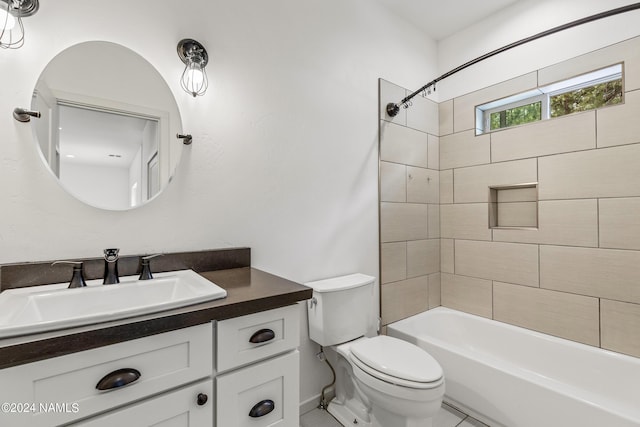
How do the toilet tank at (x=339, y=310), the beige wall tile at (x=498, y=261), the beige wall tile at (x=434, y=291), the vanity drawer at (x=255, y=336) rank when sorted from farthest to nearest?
the beige wall tile at (x=434, y=291) < the beige wall tile at (x=498, y=261) < the toilet tank at (x=339, y=310) < the vanity drawer at (x=255, y=336)

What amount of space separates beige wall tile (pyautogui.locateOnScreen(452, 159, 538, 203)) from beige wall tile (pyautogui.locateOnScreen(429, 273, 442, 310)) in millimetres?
700

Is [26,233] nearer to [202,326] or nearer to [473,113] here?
[202,326]

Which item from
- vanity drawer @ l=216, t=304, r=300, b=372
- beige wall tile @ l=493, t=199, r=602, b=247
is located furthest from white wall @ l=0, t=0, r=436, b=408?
beige wall tile @ l=493, t=199, r=602, b=247

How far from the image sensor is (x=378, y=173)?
7.14ft

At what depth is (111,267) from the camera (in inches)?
43.3

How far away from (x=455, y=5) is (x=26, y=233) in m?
2.89

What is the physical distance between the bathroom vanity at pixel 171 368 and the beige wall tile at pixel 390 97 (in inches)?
64.7

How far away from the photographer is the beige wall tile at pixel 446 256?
2.55m

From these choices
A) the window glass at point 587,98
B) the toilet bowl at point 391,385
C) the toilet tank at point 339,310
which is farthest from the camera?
the window glass at point 587,98

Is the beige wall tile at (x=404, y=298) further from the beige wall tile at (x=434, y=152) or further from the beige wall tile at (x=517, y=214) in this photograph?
the beige wall tile at (x=434, y=152)

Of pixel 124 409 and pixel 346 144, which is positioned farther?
pixel 346 144

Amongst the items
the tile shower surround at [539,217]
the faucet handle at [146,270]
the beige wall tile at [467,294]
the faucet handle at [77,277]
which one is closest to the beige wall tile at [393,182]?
the tile shower surround at [539,217]

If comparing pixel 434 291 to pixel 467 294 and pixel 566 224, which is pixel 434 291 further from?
pixel 566 224

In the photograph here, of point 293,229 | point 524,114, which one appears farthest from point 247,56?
point 524,114
